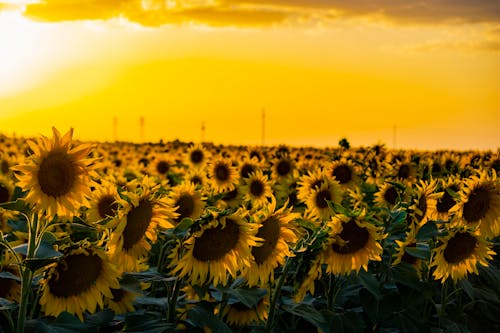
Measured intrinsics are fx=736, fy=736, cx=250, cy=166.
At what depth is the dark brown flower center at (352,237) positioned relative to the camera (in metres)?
5.21

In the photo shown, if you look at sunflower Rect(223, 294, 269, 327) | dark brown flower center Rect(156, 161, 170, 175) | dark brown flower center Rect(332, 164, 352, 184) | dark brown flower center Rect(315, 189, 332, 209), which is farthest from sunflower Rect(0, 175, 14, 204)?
dark brown flower center Rect(156, 161, 170, 175)

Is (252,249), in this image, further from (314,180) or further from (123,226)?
(314,180)

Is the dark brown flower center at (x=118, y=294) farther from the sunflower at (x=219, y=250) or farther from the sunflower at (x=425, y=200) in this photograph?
the sunflower at (x=425, y=200)

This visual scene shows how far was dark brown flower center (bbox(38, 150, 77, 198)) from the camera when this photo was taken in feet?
14.2

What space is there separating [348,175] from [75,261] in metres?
8.19

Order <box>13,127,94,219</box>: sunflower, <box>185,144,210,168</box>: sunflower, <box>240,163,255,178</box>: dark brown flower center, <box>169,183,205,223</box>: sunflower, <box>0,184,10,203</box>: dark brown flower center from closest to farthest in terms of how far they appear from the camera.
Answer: <box>13,127,94,219</box>: sunflower, <box>169,183,205,223</box>: sunflower, <box>0,184,10,203</box>: dark brown flower center, <box>240,163,255,178</box>: dark brown flower center, <box>185,144,210,168</box>: sunflower

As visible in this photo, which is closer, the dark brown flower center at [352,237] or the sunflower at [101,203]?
the dark brown flower center at [352,237]

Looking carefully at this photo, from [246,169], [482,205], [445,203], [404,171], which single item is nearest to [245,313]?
[482,205]

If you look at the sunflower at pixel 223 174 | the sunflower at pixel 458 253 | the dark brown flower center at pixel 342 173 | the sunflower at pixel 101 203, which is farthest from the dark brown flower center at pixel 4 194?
the sunflower at pixel 458 253

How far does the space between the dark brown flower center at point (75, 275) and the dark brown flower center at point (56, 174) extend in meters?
0.41

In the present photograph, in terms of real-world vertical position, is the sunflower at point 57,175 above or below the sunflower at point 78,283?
above

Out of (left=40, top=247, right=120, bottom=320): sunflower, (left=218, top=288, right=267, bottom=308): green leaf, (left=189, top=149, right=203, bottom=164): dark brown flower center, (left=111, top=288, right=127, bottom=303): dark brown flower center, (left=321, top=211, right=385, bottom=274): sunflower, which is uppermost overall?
(left=189, top=149, right=203, bottom=164): dark brown flower center

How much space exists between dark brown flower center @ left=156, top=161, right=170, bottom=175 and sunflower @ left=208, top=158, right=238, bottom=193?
10.6 ft

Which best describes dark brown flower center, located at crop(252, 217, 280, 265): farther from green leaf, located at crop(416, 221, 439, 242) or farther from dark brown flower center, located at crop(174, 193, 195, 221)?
dark brown flower center, located at crop(174, 193, 195, 221)
